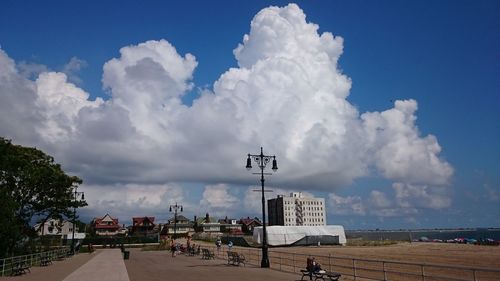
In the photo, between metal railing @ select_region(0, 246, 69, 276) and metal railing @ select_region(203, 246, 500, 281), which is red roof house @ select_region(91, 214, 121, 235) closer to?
metal railing @ select_region(0, 246, 69, 276)

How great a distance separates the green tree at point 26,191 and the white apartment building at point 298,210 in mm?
146359

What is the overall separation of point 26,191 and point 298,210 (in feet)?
512

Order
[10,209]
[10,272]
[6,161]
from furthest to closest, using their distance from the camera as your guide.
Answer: [6,161]
[10,209]
[10,272]

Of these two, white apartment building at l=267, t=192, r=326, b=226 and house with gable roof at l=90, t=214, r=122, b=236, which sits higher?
white apartment building at l=267, t=192, r=326, b=226

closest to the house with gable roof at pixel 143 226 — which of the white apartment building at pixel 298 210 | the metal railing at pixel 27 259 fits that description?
the white apartment building at pixel 298 210

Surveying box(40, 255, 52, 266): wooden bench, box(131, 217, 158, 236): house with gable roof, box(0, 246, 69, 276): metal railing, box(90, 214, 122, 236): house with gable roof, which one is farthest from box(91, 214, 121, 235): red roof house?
box(40, 255, 52, 266): wooden bench

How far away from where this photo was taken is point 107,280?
2111 centimetres

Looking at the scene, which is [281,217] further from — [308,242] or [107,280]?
[107,280]

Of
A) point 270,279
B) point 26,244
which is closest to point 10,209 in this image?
point 26,244

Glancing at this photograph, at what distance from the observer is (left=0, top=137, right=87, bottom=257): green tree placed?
31.2 m

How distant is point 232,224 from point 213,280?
139018 millimetres

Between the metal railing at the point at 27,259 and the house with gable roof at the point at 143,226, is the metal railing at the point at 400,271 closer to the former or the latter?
the metal railing at the point at 27,259

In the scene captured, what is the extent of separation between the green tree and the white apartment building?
5762 inches

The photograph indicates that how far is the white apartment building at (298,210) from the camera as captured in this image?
7254 inches
